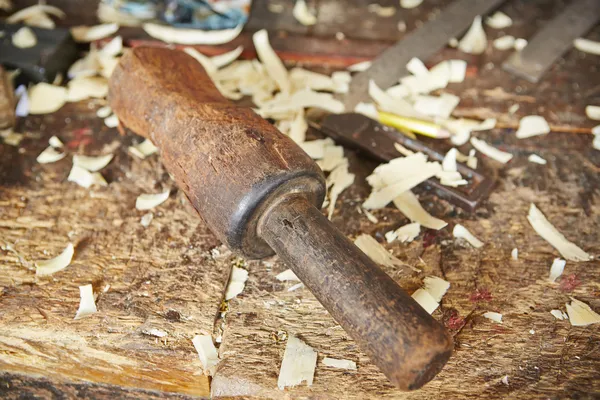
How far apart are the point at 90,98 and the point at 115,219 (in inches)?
22.1

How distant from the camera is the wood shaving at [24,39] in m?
1.87

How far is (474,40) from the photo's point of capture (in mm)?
2039

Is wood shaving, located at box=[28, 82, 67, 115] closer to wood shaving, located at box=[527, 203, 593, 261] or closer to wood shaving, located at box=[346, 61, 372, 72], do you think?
wood shaving, located at box=[346, 61, 372, 72]

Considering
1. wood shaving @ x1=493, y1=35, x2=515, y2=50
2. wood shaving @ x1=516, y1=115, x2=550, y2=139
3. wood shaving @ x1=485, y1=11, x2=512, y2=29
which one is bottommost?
wood shaving @ x1=516, y1=115, x2=550, y2=139

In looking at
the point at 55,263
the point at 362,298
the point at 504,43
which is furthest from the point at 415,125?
the point at 55,263

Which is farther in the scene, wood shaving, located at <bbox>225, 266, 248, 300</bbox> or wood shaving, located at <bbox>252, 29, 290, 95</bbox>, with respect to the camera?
wood shaving, located at <bbox>252, 29, 290, 95</bbox>

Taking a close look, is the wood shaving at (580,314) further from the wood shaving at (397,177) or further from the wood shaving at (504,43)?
the wood shaving at (504,43)

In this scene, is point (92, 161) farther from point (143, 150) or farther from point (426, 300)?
point (426, 300)

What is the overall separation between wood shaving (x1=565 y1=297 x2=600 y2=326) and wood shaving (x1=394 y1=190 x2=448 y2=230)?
0.35 metres

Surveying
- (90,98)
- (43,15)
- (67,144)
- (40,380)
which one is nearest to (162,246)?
(40,380)

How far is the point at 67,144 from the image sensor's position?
1.67 metres

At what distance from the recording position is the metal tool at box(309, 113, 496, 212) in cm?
149

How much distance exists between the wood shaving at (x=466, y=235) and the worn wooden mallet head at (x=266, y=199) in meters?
0.38

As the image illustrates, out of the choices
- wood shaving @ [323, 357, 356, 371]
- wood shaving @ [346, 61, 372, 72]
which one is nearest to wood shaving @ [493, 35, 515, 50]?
wood shaving @ [346, 61, 372, 72]
